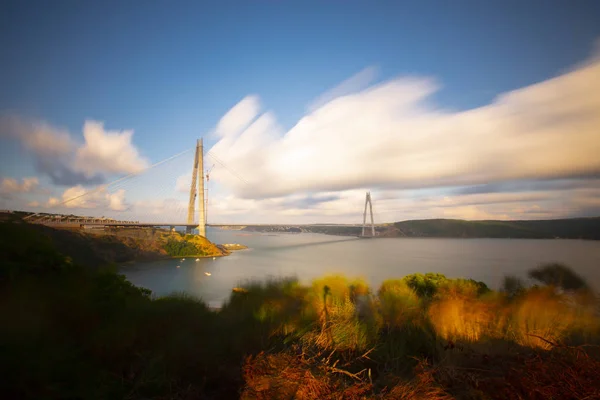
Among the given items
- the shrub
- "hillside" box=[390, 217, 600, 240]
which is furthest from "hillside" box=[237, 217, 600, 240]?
the shrub

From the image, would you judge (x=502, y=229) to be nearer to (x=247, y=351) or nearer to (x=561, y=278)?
(x=561, y=278)

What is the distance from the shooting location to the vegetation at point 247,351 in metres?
2.13

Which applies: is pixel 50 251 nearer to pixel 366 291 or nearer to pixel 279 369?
pixel 279 369

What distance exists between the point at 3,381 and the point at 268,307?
556 centimetres

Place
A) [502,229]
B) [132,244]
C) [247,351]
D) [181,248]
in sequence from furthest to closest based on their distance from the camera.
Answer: [502,229], [181,248], [132,244], [247,351]

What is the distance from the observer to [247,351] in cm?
376

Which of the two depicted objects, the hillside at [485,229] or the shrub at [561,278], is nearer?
the shrub at [561,278]

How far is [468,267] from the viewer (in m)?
33.3

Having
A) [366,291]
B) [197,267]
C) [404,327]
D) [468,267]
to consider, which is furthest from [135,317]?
[468,267]

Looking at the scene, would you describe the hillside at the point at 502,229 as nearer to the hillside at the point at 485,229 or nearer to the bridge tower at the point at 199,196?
the hillside at the point at 485,229

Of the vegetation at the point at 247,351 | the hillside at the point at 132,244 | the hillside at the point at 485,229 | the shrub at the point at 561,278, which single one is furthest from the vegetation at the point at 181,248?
the shrub at the point at 561,278

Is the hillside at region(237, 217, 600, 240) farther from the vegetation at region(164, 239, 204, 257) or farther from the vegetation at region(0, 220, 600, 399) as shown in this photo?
the vegetation at region(0, 220, 600, 399)

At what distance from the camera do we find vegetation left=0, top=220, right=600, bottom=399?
2127 millimetres

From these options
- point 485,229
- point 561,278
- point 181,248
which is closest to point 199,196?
point 181,248
